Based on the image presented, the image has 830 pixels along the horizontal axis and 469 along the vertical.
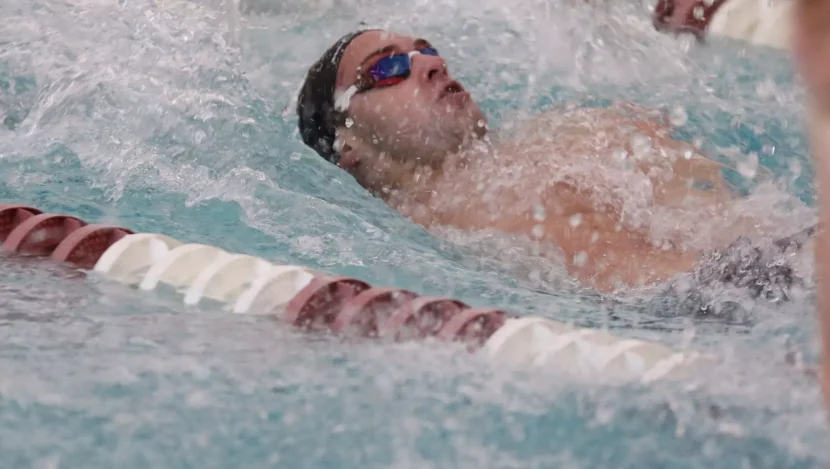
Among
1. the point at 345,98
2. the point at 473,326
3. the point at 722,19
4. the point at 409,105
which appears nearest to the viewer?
the point at 473,326

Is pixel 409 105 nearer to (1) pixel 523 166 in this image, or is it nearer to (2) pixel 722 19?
(1) pixel 523 166

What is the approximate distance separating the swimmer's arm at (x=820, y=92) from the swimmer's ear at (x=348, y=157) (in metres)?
2.26

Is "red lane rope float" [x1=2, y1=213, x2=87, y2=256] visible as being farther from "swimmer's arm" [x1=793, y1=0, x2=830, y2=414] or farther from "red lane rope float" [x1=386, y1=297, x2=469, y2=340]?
"swimmer's arm" [x1=793, y1=0, x2=830, y2=414]

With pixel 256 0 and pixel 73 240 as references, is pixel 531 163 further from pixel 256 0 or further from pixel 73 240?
pixel 256 0

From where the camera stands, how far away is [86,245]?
1.99m

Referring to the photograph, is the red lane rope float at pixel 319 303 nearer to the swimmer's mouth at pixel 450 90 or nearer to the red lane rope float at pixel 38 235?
the red lane rope float at pixel 38 235

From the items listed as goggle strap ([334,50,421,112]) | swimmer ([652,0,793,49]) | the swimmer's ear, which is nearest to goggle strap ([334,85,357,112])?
goggle strap ([334,50,421,112])

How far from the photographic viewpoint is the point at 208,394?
1.25 metres

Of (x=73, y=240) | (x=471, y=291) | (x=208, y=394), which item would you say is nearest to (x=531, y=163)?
(x=471, y=291)

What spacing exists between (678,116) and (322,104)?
4.56ft

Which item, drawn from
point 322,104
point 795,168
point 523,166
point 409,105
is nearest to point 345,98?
point 322,104

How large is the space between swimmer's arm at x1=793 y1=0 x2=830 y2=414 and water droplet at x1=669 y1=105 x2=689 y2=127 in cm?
249

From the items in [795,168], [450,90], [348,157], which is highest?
[450,90]

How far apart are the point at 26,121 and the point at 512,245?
1.80 metres
